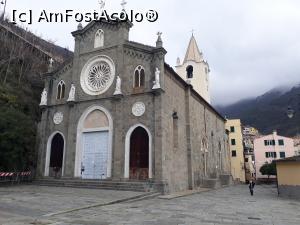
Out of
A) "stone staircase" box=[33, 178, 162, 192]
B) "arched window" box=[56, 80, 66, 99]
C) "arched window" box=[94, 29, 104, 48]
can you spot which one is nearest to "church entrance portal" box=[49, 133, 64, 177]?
"stone staircase" box=[33, 178, 162, 192]

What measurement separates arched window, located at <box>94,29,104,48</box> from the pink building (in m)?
53.2

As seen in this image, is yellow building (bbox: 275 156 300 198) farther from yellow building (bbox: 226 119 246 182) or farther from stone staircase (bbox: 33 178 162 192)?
yellow building (bbox: 226 119 246 182)

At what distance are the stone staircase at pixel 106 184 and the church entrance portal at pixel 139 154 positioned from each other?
1.08 meters

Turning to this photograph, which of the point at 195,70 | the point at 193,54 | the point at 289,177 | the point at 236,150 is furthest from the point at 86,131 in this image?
the point at 236,150

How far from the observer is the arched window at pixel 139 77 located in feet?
83.7

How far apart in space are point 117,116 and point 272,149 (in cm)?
5443

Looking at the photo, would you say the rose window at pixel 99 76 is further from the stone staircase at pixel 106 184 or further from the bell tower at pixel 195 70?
the bell tower at pixel 195 70

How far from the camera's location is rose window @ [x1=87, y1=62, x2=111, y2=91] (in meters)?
27.5

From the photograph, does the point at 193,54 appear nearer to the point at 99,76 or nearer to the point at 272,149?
the point at 99,76

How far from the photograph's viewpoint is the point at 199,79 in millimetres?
50250

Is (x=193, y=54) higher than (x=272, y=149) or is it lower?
higher

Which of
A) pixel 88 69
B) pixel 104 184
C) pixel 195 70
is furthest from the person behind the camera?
pixel 195 70

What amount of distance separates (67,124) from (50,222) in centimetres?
1873

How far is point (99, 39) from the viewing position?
28891mm
